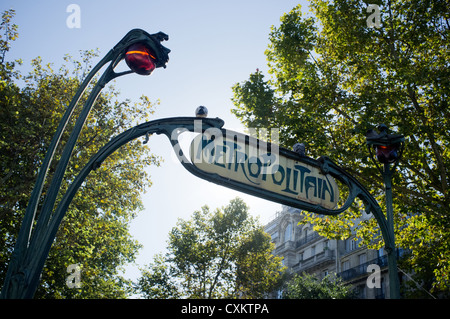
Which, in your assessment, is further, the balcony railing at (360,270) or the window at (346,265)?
the window at (346,265)

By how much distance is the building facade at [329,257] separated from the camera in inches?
1151

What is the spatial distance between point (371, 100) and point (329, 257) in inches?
1050

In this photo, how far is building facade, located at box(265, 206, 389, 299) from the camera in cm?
2923

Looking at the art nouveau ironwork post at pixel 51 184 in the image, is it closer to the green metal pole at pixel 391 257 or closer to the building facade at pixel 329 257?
the green metal pole at pixel 391 257

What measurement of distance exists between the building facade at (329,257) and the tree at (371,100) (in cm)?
1077

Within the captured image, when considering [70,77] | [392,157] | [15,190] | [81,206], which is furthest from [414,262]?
[70,77]

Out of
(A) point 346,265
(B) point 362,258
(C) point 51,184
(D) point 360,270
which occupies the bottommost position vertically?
(C) point 51,184

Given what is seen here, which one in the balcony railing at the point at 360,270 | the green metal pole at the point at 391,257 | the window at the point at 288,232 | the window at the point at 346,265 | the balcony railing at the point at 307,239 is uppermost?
the window at the point at 288,232

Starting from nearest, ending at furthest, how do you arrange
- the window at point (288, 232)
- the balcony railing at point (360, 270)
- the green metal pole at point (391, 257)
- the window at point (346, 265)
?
1. the green metal pole at point (391, 257)
2. the balcony railing at point (360, 270)
3. the window at point (346, 265)
4. the window at point (288, 232)

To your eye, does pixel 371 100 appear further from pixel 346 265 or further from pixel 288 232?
pixel 288 232

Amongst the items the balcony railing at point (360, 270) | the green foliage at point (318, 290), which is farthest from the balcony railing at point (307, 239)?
the green foliage at point (318, 290)

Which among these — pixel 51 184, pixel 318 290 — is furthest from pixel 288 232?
pixel 51 184

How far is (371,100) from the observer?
11.9m

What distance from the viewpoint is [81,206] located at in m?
15.1
